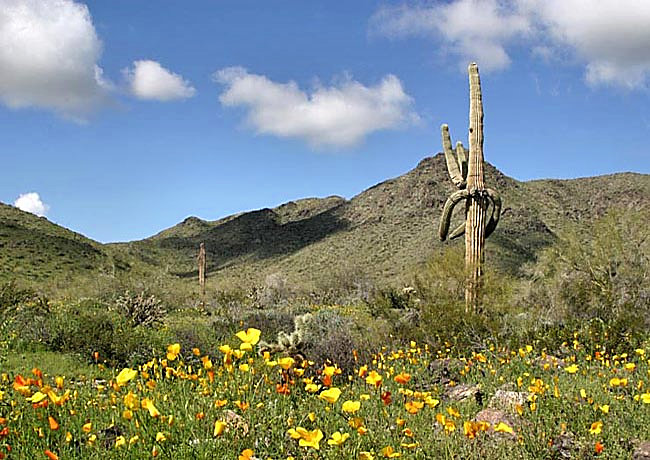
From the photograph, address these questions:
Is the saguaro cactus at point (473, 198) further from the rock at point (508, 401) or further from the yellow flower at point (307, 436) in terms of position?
the yellow flower at point (307, 436)

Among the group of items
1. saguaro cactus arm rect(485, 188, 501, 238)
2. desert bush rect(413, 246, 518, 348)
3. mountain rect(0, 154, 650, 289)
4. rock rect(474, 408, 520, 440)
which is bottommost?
rock rect(474, 408, 520, 440)

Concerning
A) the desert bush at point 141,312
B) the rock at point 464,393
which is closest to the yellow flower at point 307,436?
the rock at point 464,393

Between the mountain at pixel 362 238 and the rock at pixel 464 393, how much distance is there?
83.2 ft

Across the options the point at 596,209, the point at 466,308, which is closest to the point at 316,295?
the point at 466,308

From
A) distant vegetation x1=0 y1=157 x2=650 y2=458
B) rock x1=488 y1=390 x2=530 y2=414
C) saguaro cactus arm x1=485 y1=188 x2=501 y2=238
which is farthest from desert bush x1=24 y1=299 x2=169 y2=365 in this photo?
saguaro cactus arm x1=485 y1=188 x2=501 y2=238

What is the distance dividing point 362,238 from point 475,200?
122ft

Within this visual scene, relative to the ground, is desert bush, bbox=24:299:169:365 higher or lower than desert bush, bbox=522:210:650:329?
lower

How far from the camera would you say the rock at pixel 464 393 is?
4.97 metres

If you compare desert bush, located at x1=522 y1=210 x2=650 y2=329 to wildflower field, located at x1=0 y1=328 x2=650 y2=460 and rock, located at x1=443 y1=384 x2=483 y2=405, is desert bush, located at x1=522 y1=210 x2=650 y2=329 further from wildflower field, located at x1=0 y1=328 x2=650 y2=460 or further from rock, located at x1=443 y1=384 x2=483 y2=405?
wildflower field, located at x1=0 y1=328 x2=650 y2=460

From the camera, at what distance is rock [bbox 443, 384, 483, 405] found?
4.97m

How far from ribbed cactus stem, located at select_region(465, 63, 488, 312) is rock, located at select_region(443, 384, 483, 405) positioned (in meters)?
5.97

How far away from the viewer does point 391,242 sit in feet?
149

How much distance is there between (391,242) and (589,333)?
3756 cm

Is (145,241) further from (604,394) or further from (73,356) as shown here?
(604,394)
